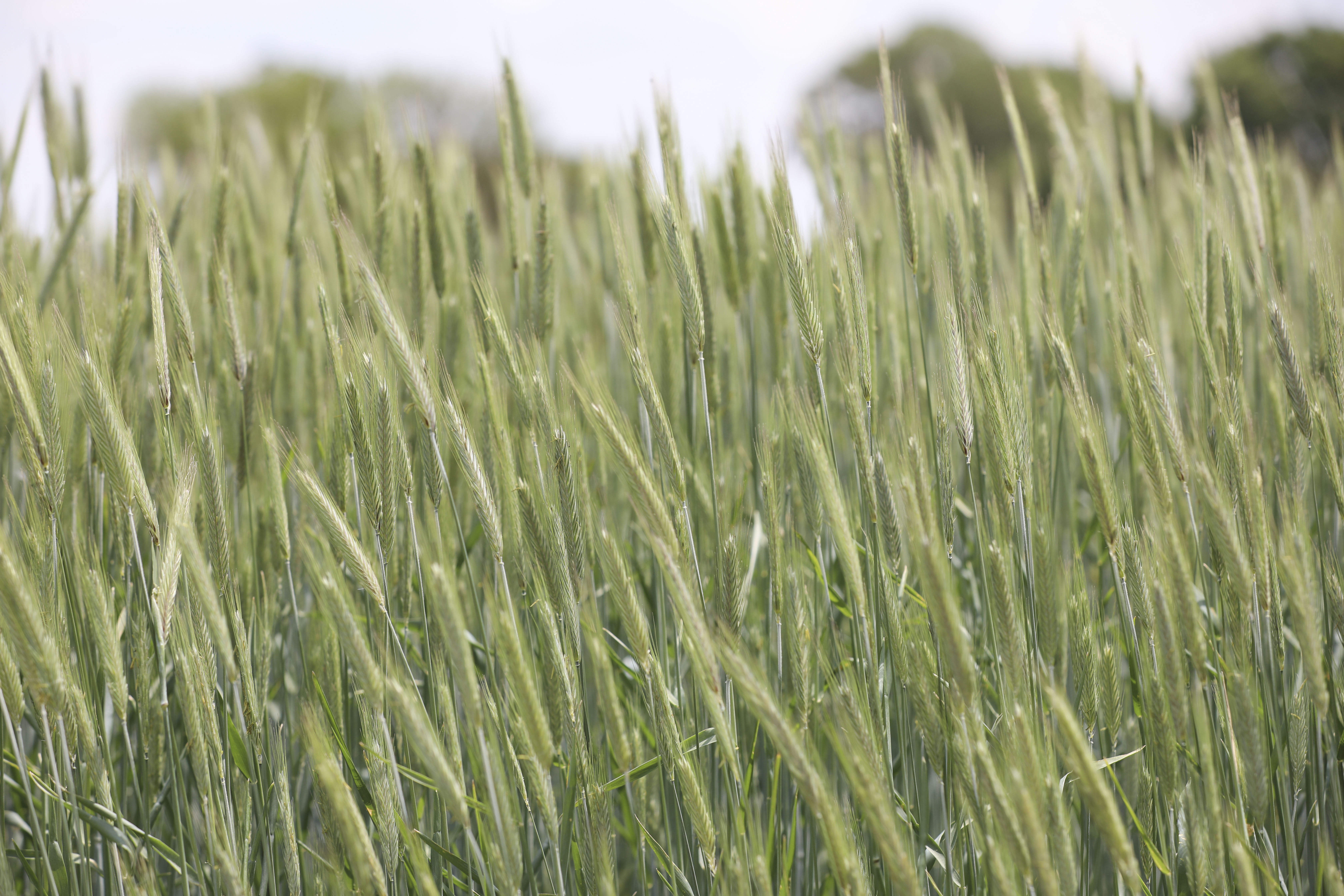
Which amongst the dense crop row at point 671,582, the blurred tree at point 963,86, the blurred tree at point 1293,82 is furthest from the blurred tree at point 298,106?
the blurred tree at point 1293,82

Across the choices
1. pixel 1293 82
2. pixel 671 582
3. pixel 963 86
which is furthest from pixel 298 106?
pixel 671 582

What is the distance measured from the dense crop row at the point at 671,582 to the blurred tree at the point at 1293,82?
1256 cm

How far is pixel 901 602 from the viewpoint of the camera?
0.97 m

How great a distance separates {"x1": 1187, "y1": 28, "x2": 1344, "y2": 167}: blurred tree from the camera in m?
11.8

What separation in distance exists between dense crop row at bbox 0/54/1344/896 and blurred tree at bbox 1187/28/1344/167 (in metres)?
12.6

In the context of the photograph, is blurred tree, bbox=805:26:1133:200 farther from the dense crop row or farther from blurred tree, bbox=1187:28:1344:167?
the dense crop row

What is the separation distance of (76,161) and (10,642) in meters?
1.44

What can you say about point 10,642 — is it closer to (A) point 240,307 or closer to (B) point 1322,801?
(A) point 240,307

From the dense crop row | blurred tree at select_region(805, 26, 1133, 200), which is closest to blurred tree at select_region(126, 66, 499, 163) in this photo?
blurred tree at select_region(805, 26, 1133, 200)

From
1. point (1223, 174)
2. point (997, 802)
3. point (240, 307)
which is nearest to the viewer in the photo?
point (997, 802)

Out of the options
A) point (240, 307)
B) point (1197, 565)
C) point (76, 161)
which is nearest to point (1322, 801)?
point (1197, 565)

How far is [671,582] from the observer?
26.5 inches

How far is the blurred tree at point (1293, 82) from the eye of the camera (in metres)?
11.8

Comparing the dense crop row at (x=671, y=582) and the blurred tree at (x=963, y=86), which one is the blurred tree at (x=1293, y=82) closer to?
the blurred tree at (x=963, y=86)
